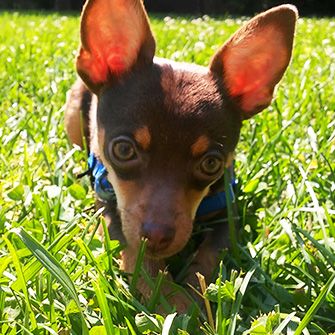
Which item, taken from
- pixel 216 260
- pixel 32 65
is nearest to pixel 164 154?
pixel 216 260

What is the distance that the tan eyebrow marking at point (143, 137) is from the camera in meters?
2.18

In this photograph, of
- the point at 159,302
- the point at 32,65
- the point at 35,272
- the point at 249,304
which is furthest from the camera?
the point at 32,65

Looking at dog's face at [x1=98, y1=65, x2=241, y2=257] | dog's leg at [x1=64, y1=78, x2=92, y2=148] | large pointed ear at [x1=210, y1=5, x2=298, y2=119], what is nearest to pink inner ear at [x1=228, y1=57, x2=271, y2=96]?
large pointed ear at [x1=210, y1=5, x2=298, y2=119]

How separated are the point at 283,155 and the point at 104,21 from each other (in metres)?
1.17

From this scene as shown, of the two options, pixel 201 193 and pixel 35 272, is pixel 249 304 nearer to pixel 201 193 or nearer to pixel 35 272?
pixel 201 193

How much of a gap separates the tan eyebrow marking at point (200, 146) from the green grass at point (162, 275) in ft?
1.13

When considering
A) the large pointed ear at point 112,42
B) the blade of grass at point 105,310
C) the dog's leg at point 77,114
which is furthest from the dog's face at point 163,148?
the dog's leg at point 77,114

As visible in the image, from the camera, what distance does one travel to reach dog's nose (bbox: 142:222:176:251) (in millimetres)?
1959

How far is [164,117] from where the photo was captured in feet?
7.27

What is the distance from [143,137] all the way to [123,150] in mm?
107

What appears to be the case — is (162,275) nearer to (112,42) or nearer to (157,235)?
(157,235)

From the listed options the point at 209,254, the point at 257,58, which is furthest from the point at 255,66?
the point at 209,254

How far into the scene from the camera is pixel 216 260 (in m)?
2.22

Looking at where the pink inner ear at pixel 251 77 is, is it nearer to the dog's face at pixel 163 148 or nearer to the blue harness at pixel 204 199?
the dog's face at pixel 163 148
